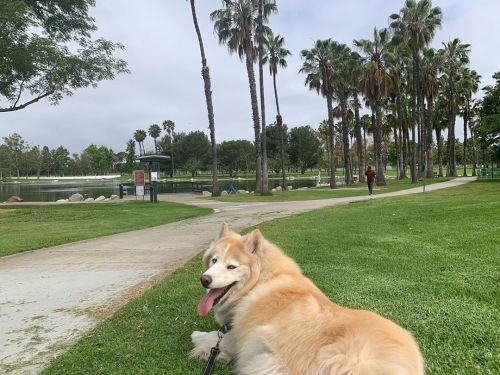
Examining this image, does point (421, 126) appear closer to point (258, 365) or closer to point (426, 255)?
point (426, 255)

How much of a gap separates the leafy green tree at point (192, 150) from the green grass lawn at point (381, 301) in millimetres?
102031

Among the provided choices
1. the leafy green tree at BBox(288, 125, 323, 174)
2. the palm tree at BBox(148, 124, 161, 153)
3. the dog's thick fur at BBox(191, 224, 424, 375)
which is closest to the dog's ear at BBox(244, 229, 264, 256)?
the dog's thick fur at BBox(191, 224, 424, 375)

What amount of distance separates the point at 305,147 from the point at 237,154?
17548 millimetres

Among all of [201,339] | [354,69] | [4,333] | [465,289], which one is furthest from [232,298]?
[354,69]

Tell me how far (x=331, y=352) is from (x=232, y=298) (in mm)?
1172

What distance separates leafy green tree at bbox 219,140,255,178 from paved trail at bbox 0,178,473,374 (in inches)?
3730

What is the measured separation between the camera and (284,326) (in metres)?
2.75

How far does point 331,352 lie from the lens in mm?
2359

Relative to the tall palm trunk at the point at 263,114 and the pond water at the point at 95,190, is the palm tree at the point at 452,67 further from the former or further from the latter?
the tall palm trunk at the point at 263,114

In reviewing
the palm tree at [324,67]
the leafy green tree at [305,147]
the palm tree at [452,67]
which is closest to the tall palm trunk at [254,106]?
the palm tree at [324,67]

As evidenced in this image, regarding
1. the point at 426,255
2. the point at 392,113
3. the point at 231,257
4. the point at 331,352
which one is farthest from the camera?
the point at 392,113

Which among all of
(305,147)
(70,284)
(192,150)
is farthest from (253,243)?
(192,150)

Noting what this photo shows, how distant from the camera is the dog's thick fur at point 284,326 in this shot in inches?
89.9

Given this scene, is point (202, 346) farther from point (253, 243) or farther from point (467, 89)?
point (467, 89)
